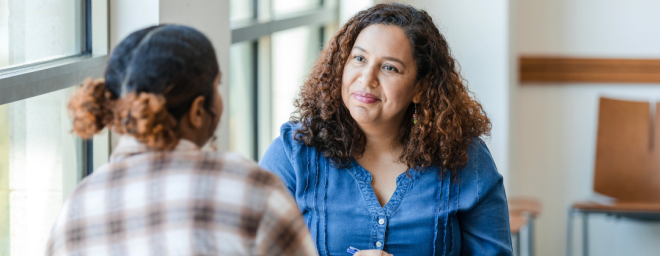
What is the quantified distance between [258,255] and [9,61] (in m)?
0.72

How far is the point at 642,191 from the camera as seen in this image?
10.4 feet

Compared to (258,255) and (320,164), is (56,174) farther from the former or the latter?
(258,255)

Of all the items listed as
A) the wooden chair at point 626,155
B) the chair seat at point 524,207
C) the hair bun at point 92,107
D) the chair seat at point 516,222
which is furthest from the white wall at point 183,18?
the wooden chair at point 626,155

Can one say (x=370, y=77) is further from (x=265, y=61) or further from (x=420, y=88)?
(x=265, y=61)

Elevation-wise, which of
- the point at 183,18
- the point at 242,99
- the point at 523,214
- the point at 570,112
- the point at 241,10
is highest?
the point at 241,10

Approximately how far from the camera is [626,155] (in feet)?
10.4

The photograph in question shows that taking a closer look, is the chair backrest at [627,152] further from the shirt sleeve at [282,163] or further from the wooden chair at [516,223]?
the shirt sleeve at [282,163]

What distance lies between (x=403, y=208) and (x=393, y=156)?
15cm

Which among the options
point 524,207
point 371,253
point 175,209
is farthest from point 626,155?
point 175,209

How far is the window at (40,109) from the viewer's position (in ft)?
3.66

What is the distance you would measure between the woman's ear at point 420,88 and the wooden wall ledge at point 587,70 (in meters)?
2.22

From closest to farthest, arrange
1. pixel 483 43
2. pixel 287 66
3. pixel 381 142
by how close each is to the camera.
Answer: pixel 381 142 < pixel 287 66 < pixel 483 43

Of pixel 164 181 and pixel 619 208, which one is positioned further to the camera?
pixel 619 208

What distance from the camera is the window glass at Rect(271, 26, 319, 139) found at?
2635mm
